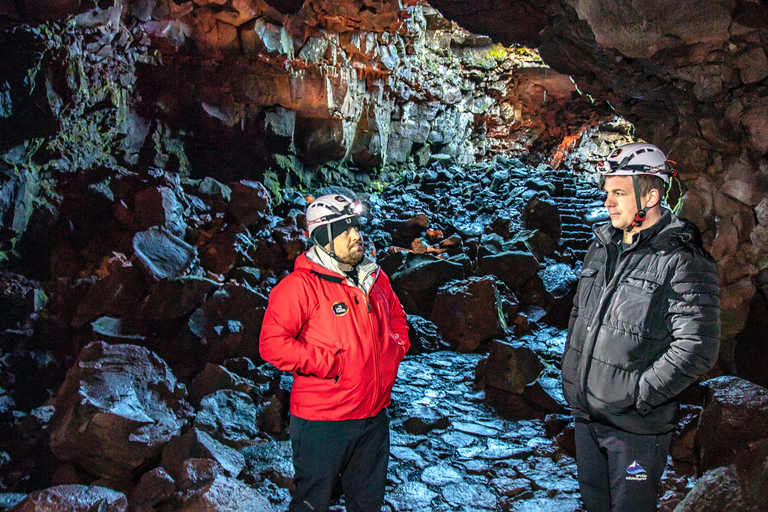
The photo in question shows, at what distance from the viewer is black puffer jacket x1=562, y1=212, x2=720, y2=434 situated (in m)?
1.92

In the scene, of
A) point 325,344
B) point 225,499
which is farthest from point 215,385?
point 325,344

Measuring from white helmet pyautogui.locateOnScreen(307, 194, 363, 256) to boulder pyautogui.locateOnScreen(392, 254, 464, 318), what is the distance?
6.59 meters

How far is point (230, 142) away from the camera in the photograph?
1362cm

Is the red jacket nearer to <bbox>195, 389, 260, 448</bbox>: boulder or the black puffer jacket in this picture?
the black puffer jacket

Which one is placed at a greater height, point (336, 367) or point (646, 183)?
point (646, 183)

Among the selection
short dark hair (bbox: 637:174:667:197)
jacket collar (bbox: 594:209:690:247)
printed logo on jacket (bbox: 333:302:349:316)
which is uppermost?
short dark hair (bbox: 637:174:667:197)

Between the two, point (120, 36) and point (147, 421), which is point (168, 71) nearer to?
point (120, 36)

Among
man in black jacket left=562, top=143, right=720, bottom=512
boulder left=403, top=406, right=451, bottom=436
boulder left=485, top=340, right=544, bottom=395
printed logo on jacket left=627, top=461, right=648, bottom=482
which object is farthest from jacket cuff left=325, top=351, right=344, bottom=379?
boulder left=485, top=340, right=544, bottom=395

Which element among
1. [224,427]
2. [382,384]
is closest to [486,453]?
[382,384]

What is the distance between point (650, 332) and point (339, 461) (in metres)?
1.75

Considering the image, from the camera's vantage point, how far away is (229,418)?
5020mm

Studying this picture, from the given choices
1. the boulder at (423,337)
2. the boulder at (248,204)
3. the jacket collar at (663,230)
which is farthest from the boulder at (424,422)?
the boulder at (248,204)

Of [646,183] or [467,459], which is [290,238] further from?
[646,183]

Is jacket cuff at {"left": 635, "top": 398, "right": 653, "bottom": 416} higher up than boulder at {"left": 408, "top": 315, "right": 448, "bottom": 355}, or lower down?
higher up
